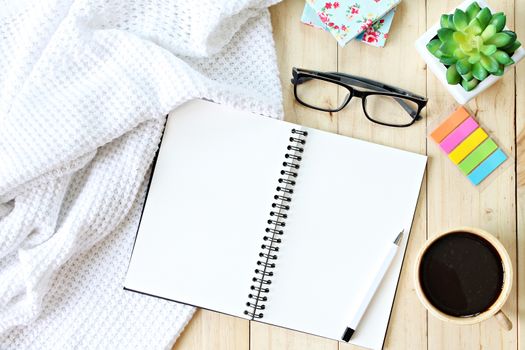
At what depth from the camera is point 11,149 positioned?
76cm

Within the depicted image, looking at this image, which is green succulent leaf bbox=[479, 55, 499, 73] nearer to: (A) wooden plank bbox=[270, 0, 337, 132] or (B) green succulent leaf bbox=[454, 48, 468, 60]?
(B) green succulent leaf bbox=[454, 48, 468, 60]

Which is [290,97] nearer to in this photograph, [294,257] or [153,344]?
[294,257]

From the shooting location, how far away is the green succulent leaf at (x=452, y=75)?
76 centimetres

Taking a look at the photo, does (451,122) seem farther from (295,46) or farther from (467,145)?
(295,46)

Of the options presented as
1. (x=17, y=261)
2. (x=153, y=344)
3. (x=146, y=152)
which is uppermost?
(x=146, y=152)

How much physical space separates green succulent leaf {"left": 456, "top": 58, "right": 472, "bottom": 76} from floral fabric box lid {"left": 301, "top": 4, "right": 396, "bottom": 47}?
126mm

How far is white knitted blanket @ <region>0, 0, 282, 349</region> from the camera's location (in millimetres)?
767

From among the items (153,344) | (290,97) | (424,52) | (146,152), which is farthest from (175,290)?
(424,52)

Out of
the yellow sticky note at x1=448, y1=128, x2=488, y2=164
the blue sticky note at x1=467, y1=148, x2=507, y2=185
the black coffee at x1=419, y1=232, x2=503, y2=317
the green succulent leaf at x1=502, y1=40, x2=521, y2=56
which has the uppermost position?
the green succulent leaf at x1=502, y1=40, x2=521, y2=56

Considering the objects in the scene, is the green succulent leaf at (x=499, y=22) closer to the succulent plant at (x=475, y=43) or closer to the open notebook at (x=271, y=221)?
the succulent plant at (x=475, y=43)

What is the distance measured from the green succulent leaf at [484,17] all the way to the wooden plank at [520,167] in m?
0.12

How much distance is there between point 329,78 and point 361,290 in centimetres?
29

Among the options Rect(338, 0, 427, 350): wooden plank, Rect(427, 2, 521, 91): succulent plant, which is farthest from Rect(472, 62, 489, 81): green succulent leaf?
Rect(338, 0, 427, 350): wooden plank

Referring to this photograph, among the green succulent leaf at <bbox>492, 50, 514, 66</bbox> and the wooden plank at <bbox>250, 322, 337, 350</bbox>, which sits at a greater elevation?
the green succulent leaf at <bbox>492, 50, 514, 66</bbox>
